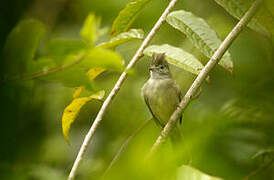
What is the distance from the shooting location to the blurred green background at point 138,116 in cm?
59

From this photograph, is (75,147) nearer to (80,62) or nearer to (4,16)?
(4,16)

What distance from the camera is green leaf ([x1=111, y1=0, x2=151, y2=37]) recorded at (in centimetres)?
175

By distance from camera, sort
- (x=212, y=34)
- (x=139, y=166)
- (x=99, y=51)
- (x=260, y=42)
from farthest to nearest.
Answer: (x=260, y=42) → (x=212, y=34) → (x=99, y=51) → (x=139, y=166)

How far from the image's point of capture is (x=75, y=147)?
3.58m

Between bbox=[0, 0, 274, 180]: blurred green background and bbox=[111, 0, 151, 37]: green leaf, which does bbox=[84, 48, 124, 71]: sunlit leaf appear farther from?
bbox=[111, 0, 151, 37]: green leaf

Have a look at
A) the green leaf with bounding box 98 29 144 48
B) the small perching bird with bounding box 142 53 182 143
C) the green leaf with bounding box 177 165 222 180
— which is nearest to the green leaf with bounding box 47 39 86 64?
the green leaf with bounding box 177 165 222 180

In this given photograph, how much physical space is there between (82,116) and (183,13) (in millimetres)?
2540

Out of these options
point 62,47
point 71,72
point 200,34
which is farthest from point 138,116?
point 62,47

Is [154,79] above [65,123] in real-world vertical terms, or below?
below

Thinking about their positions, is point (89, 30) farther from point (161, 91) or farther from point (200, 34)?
point (161, 91)

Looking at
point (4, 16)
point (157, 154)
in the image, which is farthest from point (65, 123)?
point (4, 16)

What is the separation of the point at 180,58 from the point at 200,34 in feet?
0.44

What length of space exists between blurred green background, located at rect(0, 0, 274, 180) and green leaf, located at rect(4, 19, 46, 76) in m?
0.02

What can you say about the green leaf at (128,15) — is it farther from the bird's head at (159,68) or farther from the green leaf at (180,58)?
the bird's head at (159,68)
